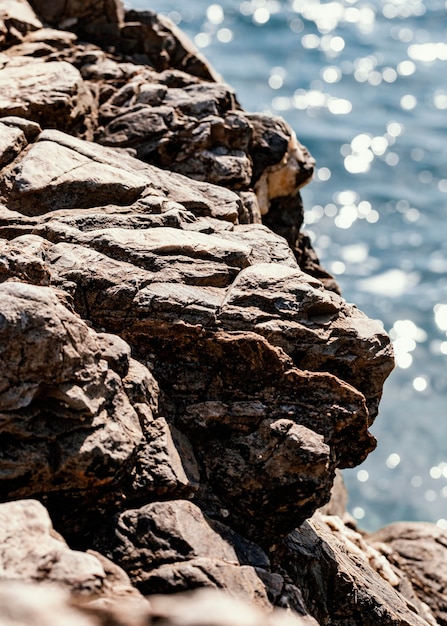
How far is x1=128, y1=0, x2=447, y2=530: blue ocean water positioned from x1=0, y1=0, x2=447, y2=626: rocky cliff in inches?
875

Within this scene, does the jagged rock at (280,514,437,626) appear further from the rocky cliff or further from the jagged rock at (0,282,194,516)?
the jagged rock at (0,282,194,516)

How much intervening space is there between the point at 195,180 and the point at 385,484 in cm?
2352

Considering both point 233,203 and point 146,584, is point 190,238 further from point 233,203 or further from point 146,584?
point 146,584

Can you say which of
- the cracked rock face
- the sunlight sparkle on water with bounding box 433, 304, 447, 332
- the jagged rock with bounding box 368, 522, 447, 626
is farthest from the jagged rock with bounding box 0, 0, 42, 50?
the sunlight sparkle on water with bounding box 433, 304, 447, 332

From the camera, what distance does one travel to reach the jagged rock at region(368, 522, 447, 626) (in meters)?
19.4

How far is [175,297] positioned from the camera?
1266 centimetres

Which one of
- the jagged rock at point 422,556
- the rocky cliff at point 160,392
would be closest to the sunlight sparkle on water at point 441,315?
the jagged rock at point 422,556

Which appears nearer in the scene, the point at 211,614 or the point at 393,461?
the point at 211,614

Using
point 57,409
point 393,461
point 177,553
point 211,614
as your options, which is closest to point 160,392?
point 57,409

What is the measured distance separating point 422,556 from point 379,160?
40909 mm

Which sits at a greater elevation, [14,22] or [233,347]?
[14,22]

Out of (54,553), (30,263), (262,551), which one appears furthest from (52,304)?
(262,551)

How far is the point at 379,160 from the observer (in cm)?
5866

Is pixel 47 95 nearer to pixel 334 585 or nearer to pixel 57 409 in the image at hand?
pixel 57 409
